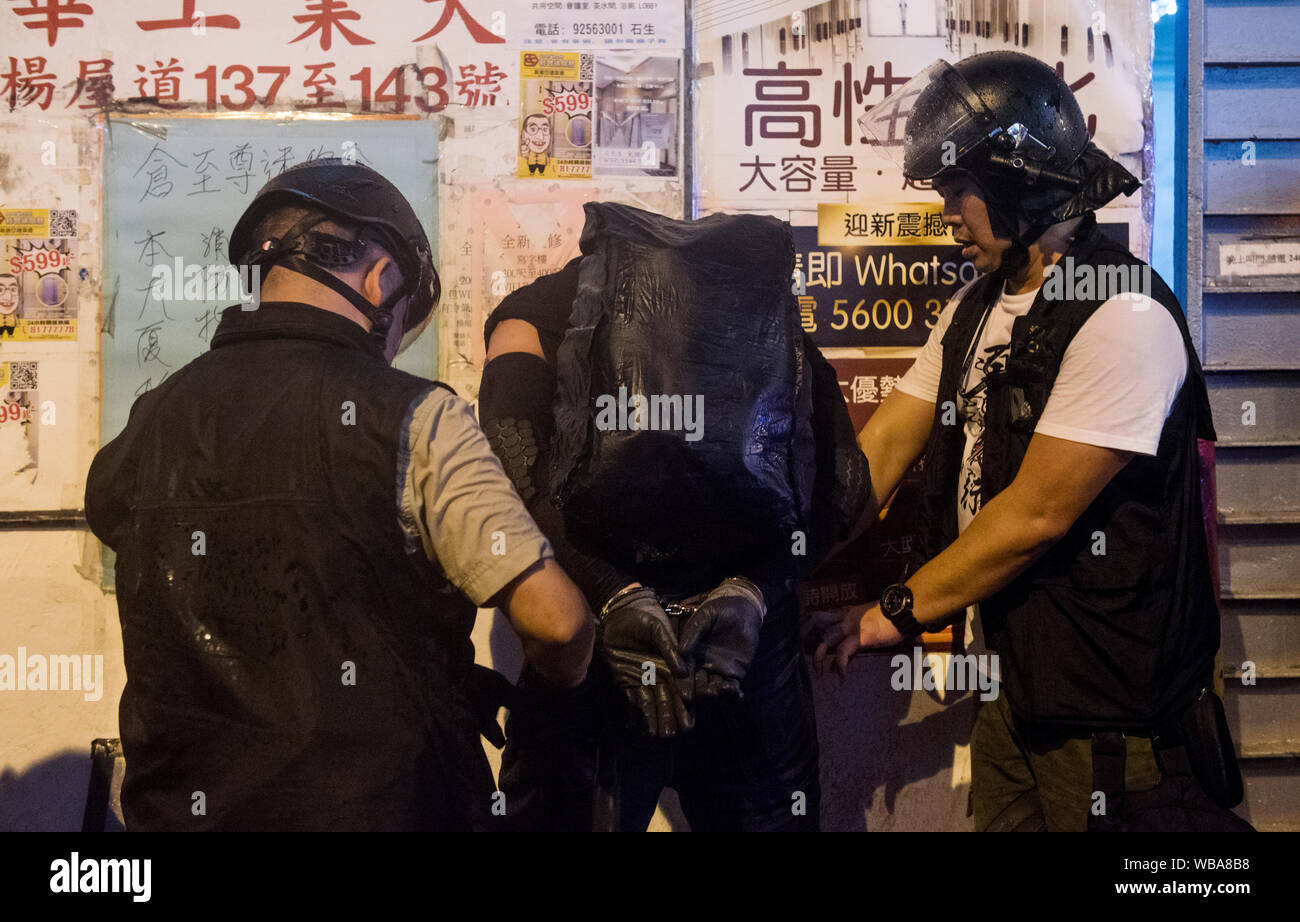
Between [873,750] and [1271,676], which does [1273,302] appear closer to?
[1271,676]

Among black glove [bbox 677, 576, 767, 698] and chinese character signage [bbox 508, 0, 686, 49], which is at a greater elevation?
chinese character signage [bbox 508, 0, 686, 49]

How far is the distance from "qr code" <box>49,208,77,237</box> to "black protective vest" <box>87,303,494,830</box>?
153 cm

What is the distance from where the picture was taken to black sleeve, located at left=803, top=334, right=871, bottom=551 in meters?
2.52

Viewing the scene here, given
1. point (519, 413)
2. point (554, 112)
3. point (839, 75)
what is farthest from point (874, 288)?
point (519, 413)

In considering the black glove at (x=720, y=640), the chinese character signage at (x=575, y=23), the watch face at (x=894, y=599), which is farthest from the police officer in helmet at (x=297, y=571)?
the chinese character signage at (x=575, y=23)

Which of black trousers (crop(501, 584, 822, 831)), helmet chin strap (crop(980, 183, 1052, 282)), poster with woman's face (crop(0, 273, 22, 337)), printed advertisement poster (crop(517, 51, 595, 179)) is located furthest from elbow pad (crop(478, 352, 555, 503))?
poster with woman's face (crop(0, 273, 22, 337))

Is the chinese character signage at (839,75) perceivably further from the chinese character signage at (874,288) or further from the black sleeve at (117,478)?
the black sleeve at (117,478)

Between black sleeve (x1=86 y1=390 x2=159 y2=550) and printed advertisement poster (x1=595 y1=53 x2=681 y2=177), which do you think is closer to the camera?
black sleeve (x1=86 y1=390 x2=159 y2=550)

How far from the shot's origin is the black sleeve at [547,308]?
2482mm

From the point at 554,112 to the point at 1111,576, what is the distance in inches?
85.6

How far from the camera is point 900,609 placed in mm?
2641

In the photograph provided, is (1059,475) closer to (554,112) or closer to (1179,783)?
(1179,783)

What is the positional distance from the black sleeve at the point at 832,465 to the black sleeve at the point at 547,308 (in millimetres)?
619

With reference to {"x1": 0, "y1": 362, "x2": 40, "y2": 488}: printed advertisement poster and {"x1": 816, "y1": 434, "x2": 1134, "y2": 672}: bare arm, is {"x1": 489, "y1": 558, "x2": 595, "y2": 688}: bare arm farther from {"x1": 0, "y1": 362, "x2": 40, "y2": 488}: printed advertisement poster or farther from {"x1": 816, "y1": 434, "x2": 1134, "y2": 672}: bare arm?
{"x1": 0, "y1": 362, "x2": 40, "y2": 488}: printed advertisement poster
